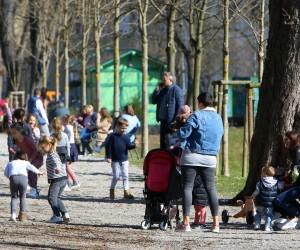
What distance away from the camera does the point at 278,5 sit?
708 inches

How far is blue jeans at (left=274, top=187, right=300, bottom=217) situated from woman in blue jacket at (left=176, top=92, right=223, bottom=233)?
Result: 81 cm

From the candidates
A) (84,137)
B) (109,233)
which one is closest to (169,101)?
(109,233)

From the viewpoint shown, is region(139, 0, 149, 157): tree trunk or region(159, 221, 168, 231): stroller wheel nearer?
region(159, 221, 168, 231): stroller wheel

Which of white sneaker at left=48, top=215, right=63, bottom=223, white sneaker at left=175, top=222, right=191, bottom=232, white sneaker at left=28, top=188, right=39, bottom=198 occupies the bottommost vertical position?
white sneaker at left=28, top=188, right=39, bottom=198

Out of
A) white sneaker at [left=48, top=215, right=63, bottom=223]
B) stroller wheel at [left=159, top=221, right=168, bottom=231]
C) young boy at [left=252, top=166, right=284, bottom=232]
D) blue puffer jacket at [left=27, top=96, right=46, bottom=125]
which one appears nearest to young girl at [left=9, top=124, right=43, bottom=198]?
white sneaker at [left=48, top=215, right=63, bottom=223]

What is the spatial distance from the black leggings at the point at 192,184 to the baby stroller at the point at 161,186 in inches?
13.4

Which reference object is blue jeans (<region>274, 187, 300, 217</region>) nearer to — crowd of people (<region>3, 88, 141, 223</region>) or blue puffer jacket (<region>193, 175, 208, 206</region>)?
blue puffer jacket (<region>193, 175, 208, 206</region>)

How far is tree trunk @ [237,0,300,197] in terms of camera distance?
58.3 feet

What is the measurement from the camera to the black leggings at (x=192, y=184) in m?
15.1

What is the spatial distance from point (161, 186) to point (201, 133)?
94cm

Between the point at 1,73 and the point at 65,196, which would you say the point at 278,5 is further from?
the point at 1,73

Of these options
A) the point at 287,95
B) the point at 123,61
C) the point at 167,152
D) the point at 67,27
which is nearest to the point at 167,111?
the point at 287,95

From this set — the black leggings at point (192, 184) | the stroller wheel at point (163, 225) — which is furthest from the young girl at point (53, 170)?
the black leggings at point (192, 184)

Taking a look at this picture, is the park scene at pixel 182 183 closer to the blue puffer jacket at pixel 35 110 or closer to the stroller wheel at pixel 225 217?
the stroller wheel at pixel 225 217
